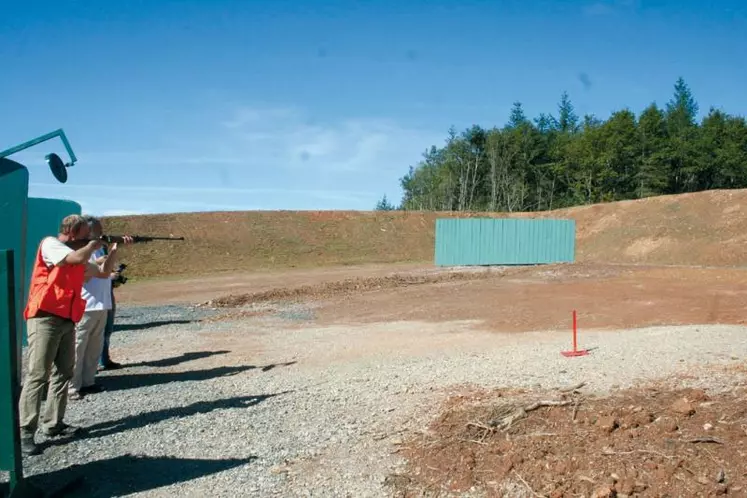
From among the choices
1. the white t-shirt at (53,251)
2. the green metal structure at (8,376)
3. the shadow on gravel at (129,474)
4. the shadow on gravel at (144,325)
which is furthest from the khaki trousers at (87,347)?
the shadow on gravel at (144,325)

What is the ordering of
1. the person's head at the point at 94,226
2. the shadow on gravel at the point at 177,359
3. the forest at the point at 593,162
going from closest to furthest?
1. the person's head at the point at 94,226
2. the shadow on gravel at the point at 177,359
3. the forest at the point at 593,162

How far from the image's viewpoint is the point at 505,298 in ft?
56.4

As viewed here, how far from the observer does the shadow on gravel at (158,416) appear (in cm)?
573

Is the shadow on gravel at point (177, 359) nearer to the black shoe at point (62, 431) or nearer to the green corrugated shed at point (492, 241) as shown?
the black shoe at point (62, 431)

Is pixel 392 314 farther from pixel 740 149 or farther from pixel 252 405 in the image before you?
pixel 740 149

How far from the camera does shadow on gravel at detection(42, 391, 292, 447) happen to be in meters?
5.73

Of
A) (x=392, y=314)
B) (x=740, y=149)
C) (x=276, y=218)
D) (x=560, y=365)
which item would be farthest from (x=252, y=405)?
(x=740, y=149)

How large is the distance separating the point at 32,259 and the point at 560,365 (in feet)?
24.4

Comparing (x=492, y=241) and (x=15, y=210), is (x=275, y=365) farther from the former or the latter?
(x=492, y=241)

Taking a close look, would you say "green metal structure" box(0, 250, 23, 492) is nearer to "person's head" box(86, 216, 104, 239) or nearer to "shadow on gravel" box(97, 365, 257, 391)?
"person's head" box(86, 216, 104, 239)

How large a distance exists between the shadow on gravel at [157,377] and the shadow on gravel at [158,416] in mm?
1444

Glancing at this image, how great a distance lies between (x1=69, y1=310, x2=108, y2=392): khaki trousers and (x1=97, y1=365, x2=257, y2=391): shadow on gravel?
0.39 metres

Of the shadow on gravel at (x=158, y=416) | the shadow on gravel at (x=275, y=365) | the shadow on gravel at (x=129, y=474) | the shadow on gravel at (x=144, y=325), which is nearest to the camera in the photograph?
the shadow on gravel at (x=129, y=474)

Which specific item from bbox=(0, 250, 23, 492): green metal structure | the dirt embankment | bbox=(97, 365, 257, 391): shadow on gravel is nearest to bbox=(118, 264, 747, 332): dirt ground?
bbox=(97, 365, 257, 391): shadow on gravel
